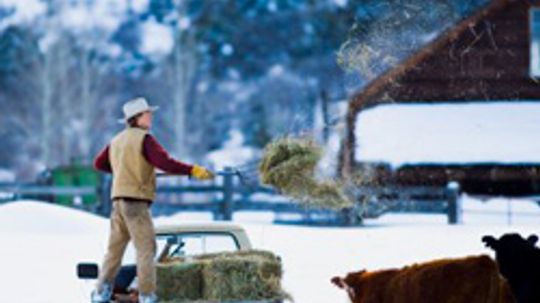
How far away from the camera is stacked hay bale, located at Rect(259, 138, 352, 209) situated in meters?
13.7

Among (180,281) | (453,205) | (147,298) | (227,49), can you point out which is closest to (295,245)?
(453,205)

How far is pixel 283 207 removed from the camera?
27.8 metres

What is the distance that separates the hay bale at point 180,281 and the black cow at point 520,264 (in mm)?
2169

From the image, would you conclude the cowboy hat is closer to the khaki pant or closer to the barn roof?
the khaki pant

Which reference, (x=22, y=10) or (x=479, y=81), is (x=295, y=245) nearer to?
(x=479, y=81)

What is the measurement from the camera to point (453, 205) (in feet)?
85.6

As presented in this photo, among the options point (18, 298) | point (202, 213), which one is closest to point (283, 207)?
point (202, 213)

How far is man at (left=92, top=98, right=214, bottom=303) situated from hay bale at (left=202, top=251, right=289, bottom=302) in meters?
0.55

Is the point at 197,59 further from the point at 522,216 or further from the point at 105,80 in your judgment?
the point at 522,216

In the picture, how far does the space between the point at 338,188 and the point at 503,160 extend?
1650 cm

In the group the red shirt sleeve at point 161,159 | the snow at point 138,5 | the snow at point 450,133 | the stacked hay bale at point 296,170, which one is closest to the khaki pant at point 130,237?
the red shirt sleeve at point 161,159

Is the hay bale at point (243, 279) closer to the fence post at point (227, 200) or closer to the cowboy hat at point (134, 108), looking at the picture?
the cowboy hat at point (134, 108)

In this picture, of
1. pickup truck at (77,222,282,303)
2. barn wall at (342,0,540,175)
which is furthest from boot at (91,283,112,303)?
barn wall at (342,0,540,175)

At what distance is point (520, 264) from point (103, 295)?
3.16 metres
